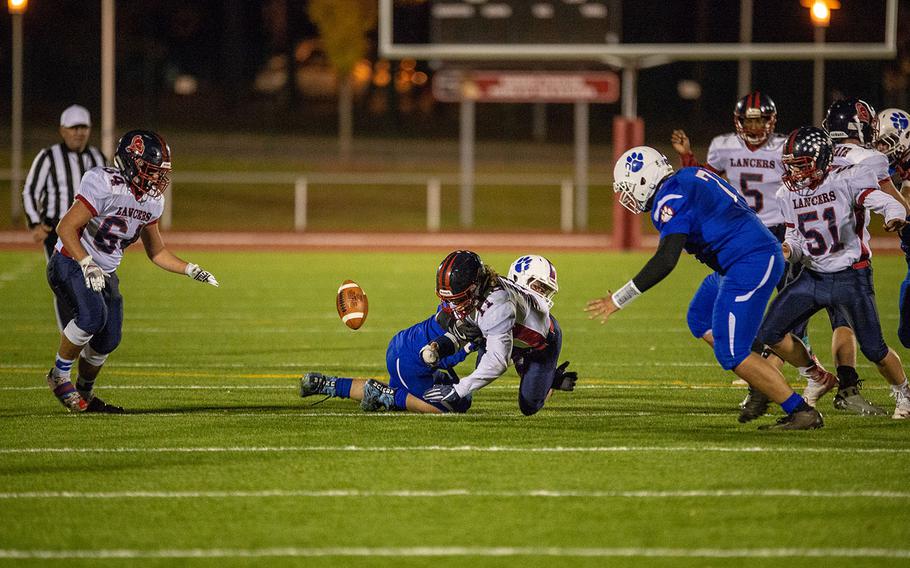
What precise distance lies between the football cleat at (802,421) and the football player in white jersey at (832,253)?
60 cm

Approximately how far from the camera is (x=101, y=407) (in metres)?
7.57

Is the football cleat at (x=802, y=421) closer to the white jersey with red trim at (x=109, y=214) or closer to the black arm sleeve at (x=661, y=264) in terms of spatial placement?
the black arm sleeve at (x=661, y=264)

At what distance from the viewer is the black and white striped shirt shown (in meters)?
9.46

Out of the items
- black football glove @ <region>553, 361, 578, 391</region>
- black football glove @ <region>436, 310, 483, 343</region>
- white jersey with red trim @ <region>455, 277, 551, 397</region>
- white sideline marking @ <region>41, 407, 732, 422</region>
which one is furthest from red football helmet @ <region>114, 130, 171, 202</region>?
black football glove @ <region>553, 361, 578, 391</region>

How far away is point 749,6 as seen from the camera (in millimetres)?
16953

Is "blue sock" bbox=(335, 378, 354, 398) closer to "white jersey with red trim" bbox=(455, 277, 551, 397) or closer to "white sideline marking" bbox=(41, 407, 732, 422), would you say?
"white sideline marking" bbox=(41, 407, 732, 422)

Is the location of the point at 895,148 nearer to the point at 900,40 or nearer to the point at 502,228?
the point at 502,228

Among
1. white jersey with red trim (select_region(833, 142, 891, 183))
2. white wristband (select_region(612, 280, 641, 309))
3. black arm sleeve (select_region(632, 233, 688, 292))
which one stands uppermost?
white jersey with red trim (select_region(833, 142, 891, 183))

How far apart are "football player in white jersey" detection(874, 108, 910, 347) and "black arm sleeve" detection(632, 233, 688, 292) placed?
203 cm

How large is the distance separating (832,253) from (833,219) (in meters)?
0.19

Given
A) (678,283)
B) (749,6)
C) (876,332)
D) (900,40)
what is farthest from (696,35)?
(900,40)

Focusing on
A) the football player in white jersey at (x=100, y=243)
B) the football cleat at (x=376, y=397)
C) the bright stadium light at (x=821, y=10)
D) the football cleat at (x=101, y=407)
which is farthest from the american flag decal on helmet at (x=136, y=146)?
the bright stadium light at (x=821, y=10)

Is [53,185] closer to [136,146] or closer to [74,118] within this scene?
[74,118]

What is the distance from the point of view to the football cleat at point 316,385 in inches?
297
